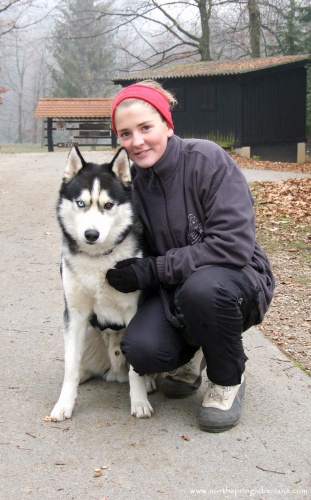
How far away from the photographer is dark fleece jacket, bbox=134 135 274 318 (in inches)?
123

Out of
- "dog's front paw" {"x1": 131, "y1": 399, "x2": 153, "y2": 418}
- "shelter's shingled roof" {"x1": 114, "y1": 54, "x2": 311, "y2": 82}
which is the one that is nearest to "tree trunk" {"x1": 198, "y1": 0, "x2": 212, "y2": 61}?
"shelter's shingled roof" {"x1": 114, "y1": 54, "x2": 311, "y2": 82}

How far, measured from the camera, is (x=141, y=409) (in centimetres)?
328

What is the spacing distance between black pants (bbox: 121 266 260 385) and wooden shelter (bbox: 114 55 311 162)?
21142mm

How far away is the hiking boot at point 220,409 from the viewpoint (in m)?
3.11

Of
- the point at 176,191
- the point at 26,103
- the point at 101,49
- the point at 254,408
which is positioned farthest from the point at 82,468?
the point at 26,103

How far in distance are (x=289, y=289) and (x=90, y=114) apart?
23.5 meters

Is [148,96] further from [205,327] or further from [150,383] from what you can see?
[150,383]

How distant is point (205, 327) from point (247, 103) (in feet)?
72.5

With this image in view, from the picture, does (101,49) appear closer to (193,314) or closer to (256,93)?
(256,93)

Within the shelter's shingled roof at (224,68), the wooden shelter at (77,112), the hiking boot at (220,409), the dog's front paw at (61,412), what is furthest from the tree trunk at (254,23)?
the dog's front paw at (61,412)

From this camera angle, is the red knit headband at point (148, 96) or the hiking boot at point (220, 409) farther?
the red knit headband at point (148, 96)

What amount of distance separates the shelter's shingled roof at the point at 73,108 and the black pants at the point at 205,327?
2541cm

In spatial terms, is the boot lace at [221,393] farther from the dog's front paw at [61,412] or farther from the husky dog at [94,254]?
the dog's front paw at [61,412]

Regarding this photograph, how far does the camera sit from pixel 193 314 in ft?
9.98
